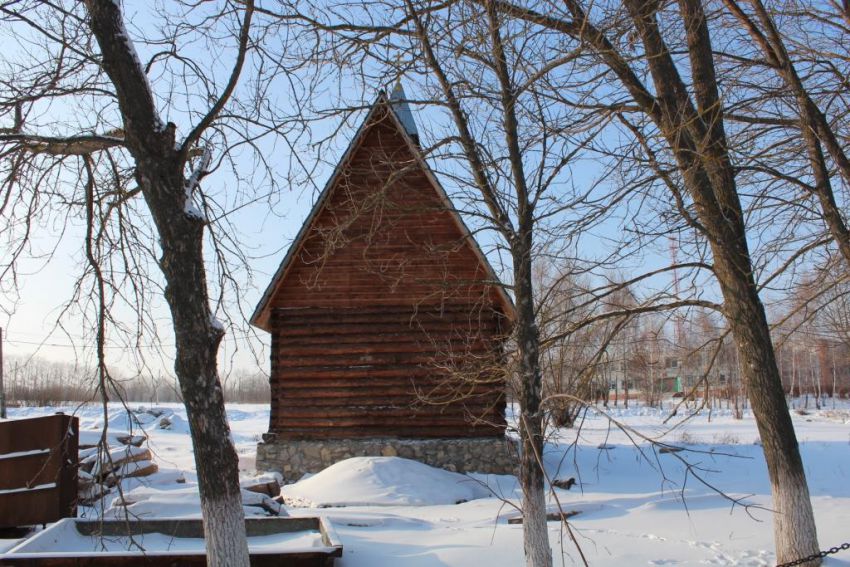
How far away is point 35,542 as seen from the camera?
658 cm

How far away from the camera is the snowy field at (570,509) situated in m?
6.87

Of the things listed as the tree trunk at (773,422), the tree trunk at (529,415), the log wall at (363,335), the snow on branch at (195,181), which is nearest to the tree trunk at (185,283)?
the snow on branch at (195,181)

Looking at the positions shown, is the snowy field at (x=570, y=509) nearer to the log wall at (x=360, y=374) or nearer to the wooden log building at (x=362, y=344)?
the wooden log building at (x=362, y=344)

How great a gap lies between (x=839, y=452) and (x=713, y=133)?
46.8 ft

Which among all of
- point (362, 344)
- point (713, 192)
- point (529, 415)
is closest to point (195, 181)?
point (529, 415)

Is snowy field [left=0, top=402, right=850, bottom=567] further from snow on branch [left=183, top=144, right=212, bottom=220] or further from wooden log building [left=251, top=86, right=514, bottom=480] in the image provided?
snow on branch [left=183, top=144, right=212, bottom=220]

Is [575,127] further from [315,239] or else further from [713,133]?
[315,239]

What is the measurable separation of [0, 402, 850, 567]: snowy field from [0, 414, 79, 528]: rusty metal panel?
0.65 m

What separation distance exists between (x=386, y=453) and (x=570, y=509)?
430 cm

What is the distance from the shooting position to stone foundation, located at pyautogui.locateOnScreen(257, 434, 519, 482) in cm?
1348

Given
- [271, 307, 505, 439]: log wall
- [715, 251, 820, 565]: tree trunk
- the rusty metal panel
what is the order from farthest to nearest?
[271, 307, 505, 439]: log wall, the rusty metal panel, [715, 251, 820, 565]: tree trunk

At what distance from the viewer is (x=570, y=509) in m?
10.4

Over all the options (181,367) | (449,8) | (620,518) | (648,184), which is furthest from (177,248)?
(620,518)

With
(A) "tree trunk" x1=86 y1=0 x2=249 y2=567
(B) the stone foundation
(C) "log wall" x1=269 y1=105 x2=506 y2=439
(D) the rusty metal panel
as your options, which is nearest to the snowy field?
(B) the stone foundation
